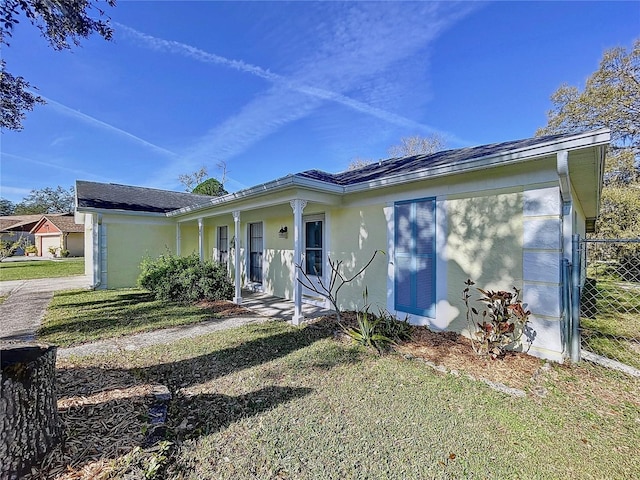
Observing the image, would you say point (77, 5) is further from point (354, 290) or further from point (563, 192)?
point (563, 192)

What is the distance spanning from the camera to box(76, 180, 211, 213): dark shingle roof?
10.8m

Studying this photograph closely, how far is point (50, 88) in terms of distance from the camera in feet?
20.6

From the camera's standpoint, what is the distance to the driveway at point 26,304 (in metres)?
5.48

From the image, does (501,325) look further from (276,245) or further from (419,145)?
(419,145)

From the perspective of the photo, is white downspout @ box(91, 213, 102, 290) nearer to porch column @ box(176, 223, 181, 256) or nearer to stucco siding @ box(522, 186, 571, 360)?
porch column @ box(176, 223, 181, 256)

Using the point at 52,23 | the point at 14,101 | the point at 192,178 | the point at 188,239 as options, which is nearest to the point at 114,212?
the point at 188,239

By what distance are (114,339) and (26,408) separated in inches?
139

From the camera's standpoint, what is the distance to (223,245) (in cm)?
1137

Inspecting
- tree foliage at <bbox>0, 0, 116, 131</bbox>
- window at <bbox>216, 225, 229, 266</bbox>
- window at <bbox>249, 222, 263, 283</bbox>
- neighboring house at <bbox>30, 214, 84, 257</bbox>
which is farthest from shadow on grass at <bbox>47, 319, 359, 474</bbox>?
neighboring house at <bbox>30, 214, 84, 257</bbox>

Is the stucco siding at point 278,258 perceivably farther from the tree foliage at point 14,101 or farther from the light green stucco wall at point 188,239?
the tree foliage at point 14,101

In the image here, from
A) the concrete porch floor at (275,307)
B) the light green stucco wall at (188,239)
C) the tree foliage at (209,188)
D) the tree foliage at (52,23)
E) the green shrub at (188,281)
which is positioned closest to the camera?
the tree foliage at (52,23)

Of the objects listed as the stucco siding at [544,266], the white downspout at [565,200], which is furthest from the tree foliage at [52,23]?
the stucco siding at [544,266]

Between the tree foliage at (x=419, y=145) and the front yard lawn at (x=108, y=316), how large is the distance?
797 inches

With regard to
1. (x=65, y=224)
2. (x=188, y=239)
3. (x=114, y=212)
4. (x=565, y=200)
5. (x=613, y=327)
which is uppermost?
(x=65, y=224)
